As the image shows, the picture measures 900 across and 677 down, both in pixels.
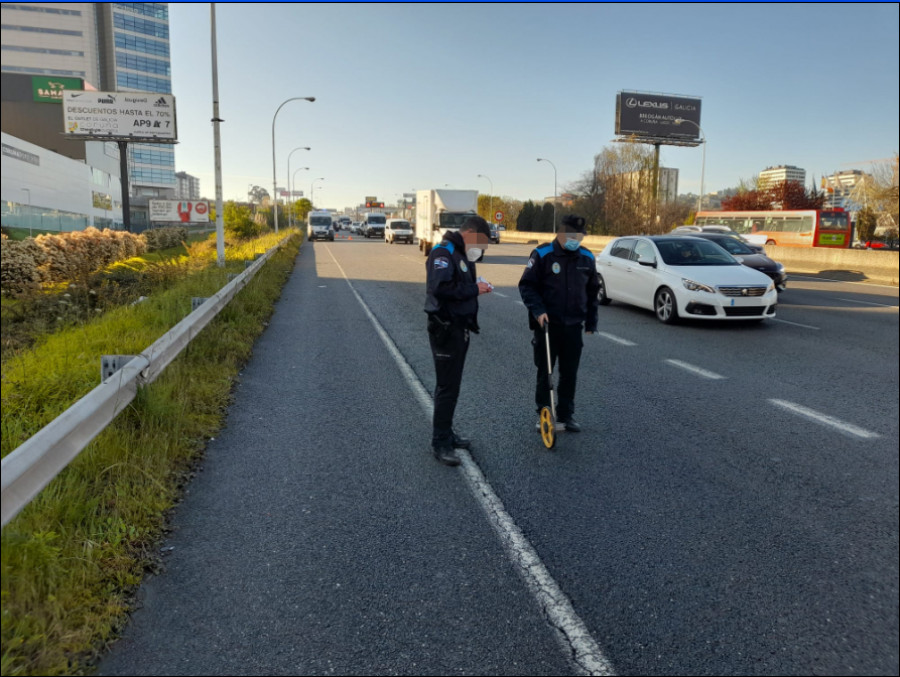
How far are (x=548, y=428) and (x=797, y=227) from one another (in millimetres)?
38316

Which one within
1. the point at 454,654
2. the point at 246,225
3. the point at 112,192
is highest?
the point at 112,192

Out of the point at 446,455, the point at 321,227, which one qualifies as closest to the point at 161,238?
the point at 321,227

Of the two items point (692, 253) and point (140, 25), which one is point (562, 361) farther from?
→ point (140, 25)

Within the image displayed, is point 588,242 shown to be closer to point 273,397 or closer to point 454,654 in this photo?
point 273,397

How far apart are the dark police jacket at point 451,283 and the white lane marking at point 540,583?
1136 millimetres

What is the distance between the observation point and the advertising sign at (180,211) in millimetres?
53062

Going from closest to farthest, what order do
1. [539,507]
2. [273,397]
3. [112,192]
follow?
[539,507]
[273,397]
[112,192]

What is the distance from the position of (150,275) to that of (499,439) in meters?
13.4

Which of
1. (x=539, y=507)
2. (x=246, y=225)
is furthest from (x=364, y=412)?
(x=246, y=225)

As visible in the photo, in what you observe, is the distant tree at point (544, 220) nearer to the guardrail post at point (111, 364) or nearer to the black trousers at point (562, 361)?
the black trousers at point (562, 361)

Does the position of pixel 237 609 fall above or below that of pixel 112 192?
below

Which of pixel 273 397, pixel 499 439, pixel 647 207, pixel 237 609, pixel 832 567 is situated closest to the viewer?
pixel 237 609

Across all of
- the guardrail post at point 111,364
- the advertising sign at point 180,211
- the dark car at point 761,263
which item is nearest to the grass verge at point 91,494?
the guardrail post at point 111,364

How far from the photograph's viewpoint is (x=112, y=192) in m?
91.5
